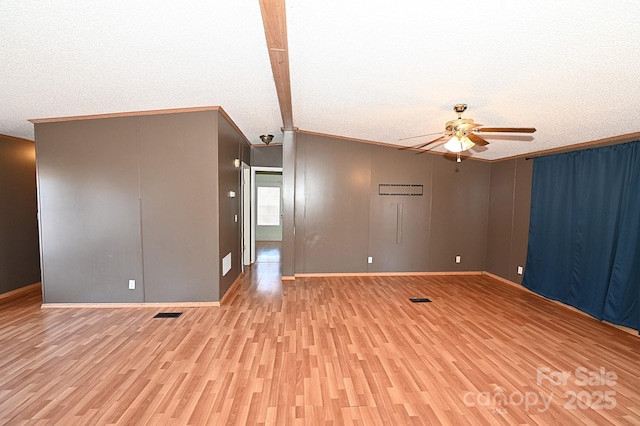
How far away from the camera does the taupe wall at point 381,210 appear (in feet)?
16.4

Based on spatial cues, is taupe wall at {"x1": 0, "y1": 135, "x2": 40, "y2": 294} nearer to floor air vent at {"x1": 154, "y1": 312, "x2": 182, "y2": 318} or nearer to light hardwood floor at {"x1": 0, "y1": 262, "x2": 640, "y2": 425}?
light hardwood floor at {"x1": 0, "y1": 262, "x2": 640, "y2": 425}

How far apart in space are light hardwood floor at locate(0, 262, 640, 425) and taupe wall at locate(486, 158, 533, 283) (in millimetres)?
1265

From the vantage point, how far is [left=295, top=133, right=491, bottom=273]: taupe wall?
197 inches

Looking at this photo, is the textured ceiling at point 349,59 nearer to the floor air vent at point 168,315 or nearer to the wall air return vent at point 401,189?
the wall air return vent at point 401,189

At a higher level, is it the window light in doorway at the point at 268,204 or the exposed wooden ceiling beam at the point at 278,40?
the exposed wooden ceiling beam at the point at 278,40

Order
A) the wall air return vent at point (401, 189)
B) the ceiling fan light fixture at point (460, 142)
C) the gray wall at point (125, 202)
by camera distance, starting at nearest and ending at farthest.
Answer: the ceiling fan light fixture at point (460, 142), the gray wall at point (125, 202), the wall air return vent at point (401, 189)

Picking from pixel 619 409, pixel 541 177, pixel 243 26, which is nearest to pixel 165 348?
pixel 243 26

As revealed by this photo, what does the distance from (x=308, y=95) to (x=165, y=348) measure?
10.1 feet

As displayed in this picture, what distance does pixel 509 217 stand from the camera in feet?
15.8

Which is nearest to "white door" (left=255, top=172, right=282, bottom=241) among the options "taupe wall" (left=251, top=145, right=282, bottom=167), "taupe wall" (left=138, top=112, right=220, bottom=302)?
"taupe wall" (left=251, top=145, right=282, bottom=167)

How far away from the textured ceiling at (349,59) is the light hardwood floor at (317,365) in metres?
2.43

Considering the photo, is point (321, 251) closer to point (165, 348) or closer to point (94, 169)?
point (165, 348)

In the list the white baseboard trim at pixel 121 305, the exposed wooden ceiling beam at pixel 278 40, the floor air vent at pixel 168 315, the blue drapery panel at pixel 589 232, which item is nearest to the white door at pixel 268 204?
the white baseboard trim at pixel 121 305

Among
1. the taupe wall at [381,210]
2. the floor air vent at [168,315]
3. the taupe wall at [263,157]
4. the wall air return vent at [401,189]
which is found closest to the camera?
the floor air vent at [168,315]
